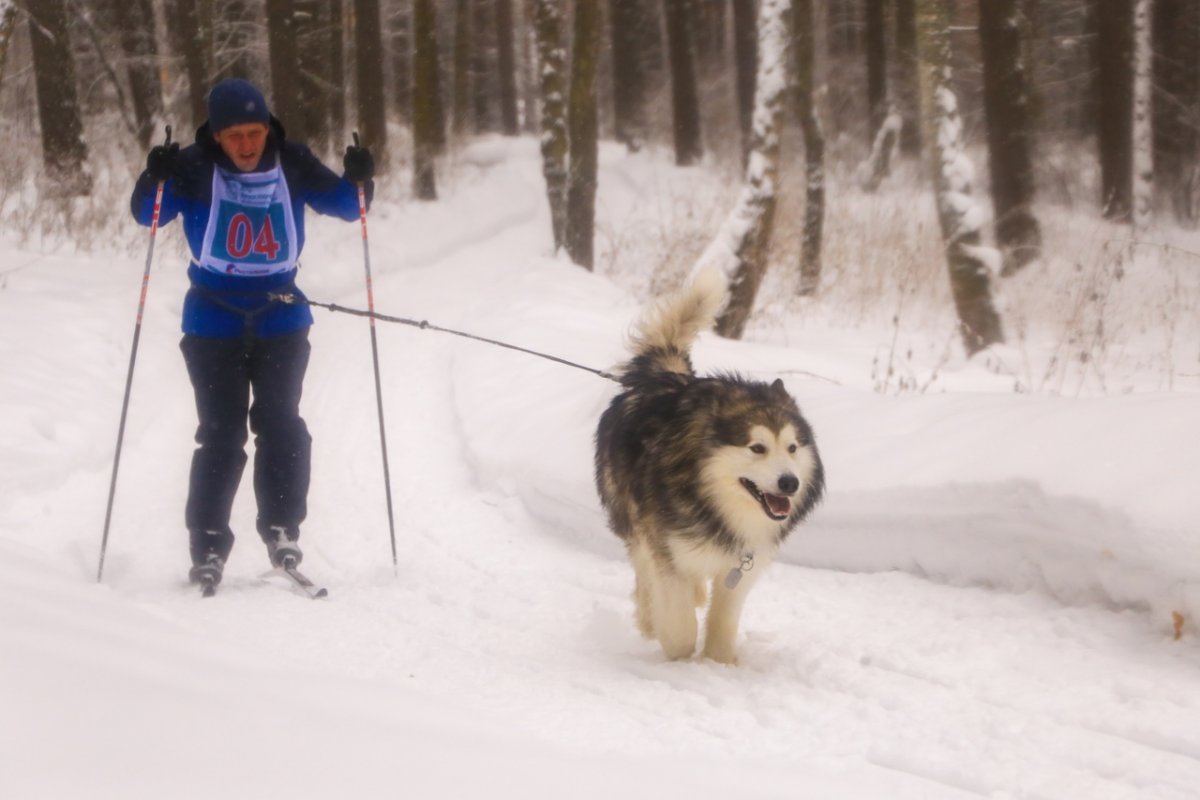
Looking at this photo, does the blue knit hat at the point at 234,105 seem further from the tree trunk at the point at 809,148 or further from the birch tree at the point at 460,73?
the birch tree at the point at 460,73

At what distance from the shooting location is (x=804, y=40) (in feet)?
40.0

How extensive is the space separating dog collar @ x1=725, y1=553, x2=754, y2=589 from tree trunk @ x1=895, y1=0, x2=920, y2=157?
1875cm

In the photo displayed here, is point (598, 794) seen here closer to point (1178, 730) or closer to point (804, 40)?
point (1178, 730)

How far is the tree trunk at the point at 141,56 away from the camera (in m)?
19.3

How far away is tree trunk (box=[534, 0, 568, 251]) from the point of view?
46.6ft

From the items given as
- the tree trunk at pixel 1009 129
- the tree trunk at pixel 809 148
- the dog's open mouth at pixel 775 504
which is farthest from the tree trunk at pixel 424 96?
the dog's open mouth at pixel 775 504

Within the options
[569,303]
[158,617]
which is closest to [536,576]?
[158,617]

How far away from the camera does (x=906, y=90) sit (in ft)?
82.9

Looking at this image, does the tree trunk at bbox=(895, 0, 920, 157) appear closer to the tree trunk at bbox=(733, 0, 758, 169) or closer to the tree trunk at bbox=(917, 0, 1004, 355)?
the tree trunk at bbox=(733, 0, 758, 169)

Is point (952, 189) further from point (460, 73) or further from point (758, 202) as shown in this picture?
point (460, 73)

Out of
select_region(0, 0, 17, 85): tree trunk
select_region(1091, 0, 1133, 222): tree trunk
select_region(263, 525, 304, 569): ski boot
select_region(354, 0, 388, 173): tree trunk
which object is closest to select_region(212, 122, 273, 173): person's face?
select_region(263, 525, 304, 569): ski boot

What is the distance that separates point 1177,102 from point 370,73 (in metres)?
13.0

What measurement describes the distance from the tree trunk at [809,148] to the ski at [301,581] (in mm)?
8028

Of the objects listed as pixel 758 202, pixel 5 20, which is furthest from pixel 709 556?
pixel 5 20
